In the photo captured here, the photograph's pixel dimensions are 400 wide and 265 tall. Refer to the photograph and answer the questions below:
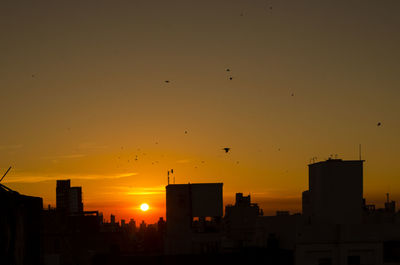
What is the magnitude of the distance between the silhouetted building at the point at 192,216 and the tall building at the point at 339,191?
61.9ft

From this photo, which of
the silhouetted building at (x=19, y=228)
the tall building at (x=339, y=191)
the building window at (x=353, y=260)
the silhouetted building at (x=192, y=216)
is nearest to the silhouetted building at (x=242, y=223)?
the silhouetted building at (x=192, y=216)

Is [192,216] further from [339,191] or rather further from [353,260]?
[353,260]

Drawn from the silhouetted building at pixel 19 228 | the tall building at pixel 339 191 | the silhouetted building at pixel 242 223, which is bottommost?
the silhouetted building at pixel 242 223

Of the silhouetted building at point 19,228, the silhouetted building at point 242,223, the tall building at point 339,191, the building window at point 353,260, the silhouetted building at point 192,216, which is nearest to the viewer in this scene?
the silhouetted building at point 19,228

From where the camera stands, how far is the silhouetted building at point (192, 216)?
93.1 metres

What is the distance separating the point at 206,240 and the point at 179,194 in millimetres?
9691

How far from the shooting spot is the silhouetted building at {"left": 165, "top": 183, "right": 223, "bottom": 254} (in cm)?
9306

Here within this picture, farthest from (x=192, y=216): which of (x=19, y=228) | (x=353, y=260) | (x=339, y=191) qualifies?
(x=19, y=228)

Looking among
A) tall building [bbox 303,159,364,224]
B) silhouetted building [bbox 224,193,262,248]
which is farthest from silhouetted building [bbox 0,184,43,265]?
silhouetted building [bbox 224,193,262,248]

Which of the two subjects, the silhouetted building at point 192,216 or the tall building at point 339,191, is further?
the silhouetted building at point 192,216

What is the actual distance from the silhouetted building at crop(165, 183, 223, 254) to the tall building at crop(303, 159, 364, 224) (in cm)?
1887

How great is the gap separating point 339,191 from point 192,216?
2628 centimetres

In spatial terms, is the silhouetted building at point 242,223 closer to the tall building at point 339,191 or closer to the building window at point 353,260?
the tall building at point 339,191

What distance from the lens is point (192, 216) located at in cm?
9306
